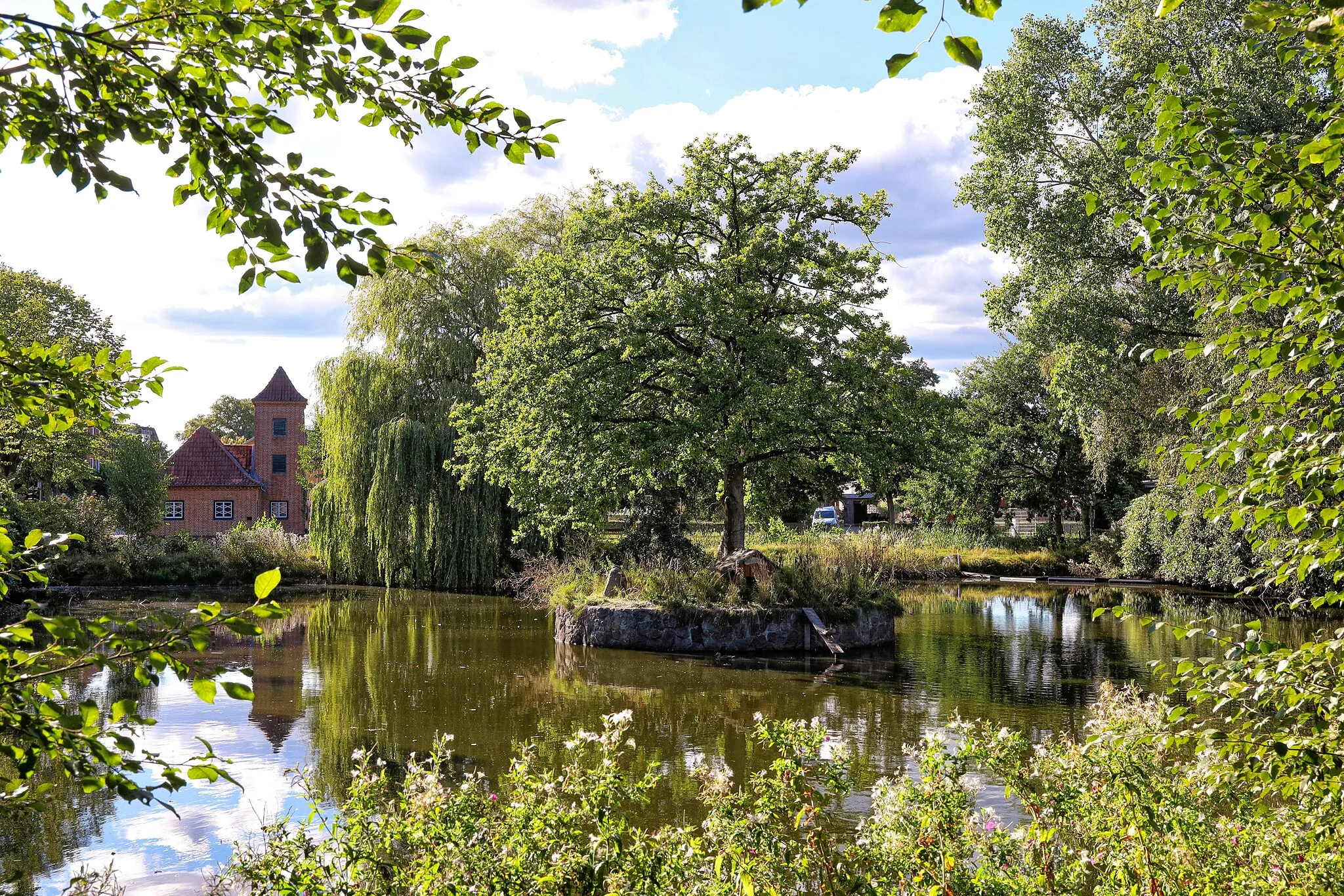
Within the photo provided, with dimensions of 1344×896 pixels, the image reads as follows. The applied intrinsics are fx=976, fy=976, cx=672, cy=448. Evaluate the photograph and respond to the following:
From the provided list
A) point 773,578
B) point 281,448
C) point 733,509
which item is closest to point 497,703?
point 773,578

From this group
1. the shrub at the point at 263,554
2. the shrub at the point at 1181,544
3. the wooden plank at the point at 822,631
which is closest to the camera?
the wooden plank at the point at 822,631

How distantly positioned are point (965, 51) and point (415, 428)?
907 inches

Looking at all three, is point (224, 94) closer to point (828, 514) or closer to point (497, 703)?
point (497, 703)

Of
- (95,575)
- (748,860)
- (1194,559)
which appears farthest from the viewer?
(95,575)

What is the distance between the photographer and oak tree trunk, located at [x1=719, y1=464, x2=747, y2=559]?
56.1ft

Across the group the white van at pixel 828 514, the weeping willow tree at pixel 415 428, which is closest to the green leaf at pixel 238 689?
the weeping willow tree at pixel 415 428

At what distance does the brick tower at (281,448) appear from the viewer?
42.4 metres

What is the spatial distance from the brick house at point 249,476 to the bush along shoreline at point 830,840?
38619mm

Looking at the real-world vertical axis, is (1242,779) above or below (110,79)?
below

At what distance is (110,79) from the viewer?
2.58 m

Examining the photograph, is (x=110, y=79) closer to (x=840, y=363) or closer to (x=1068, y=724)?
(x=1068, y=724)

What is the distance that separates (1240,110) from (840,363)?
7770mm

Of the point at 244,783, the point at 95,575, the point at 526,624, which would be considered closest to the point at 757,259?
the point at 526,624

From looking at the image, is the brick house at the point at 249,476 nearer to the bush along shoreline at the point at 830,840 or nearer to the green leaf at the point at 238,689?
the bush along shoreline at the point at 830,840
